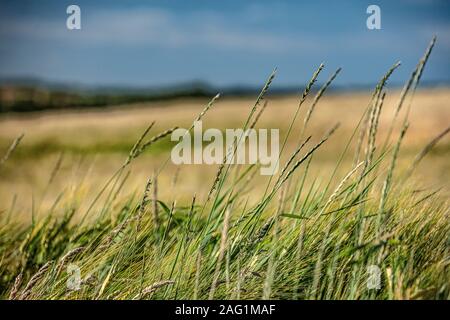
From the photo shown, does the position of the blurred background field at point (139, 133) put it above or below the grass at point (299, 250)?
below

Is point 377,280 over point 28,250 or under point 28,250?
over

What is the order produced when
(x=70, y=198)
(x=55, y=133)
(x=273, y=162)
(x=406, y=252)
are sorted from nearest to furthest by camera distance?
(x=406, y=252), (x=273, y=162), (x=70, y=198), (x=55, y=133)

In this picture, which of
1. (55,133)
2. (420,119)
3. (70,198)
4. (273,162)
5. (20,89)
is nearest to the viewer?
(273,162)

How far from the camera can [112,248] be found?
3.01m

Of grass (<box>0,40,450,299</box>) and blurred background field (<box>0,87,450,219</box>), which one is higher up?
grass (<box>0,40,450,299</box>)

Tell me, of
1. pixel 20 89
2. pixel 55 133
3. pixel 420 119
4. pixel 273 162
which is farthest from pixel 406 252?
pixel 20 89

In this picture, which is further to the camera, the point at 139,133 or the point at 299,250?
the point at 139,133

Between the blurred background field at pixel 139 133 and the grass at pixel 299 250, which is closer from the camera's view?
the grass at pixel 299 250

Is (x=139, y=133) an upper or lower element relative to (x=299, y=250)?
lower

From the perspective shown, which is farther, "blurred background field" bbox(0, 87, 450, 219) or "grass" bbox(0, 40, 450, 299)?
"blurred background field" bbox(0, 87, 450, 219)

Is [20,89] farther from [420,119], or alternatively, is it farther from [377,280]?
[377,280]
